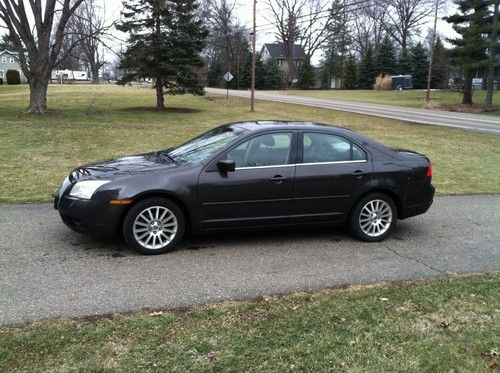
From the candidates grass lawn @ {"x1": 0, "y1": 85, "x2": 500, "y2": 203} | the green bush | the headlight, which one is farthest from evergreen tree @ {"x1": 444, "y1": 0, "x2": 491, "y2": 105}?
the green bush

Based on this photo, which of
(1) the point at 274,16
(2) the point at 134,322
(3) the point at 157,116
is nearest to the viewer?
(2) the point at 134,322

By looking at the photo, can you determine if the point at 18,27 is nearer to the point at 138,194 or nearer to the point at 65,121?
the point at 65,121

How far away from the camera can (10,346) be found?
3.56 metres

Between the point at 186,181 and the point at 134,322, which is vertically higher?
the point at 186,181

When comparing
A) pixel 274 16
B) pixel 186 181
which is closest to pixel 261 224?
pixel 186 181

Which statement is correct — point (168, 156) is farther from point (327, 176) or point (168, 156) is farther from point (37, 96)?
point (37, 96)

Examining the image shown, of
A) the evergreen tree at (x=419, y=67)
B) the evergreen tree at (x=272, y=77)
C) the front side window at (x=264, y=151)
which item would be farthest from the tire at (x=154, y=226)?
the evergreen tree at (x=419, y=67)

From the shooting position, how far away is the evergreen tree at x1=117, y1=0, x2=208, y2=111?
86.0 ft

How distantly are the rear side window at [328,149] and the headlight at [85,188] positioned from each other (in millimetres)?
2378

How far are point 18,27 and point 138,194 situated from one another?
19.9m

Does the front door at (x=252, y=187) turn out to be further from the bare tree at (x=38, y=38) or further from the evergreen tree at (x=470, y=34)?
the evergreen tree at (x=470, y=34)

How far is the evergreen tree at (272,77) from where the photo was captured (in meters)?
74.4

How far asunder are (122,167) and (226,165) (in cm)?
122

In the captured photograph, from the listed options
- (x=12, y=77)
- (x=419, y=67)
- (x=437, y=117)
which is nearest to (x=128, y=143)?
(x=437, y=117)
